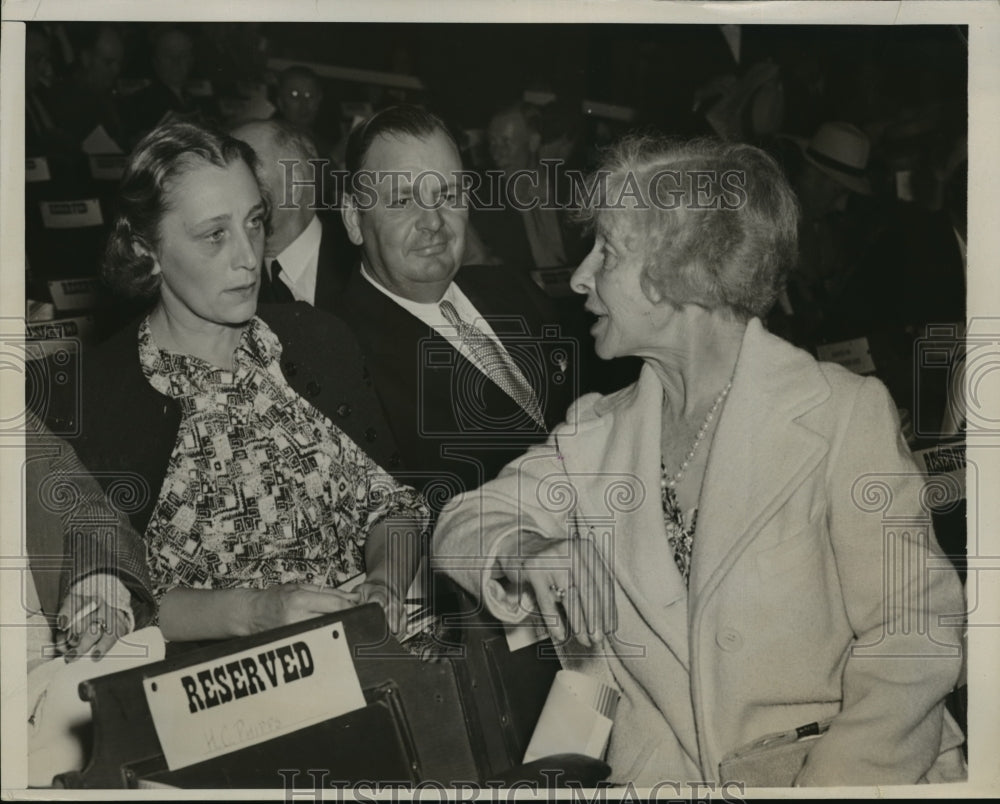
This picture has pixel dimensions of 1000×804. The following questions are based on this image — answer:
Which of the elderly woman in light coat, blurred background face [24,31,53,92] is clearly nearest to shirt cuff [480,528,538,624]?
the elderly woman in light coat

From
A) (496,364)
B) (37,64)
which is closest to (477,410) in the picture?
(496,364)

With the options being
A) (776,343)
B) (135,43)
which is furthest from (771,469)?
(135,43)

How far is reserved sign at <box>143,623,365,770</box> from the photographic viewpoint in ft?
7.48

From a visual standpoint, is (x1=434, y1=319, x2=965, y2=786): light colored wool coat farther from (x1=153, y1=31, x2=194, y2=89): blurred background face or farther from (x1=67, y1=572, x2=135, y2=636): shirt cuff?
(x1=153, y1=31, x2=194, y2=89): blurred background face

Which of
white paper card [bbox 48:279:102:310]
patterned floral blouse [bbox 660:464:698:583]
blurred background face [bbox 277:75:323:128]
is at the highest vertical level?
blurred background face [bbox 277:75:323:128]

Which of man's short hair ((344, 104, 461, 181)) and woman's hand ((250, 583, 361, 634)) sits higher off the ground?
man's short hair ((344, 104, 461, 181))

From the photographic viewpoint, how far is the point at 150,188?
2.32 metres

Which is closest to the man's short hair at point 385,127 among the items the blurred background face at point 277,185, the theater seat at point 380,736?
the blurred background face at point 277,185

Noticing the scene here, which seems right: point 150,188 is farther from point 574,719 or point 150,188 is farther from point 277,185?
point 574,719

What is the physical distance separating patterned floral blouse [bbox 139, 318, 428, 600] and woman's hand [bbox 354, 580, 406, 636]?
5 cm

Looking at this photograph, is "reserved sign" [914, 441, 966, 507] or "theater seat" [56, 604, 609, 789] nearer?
"theater seat" [56, 604, 609, 789]

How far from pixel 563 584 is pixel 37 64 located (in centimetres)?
164

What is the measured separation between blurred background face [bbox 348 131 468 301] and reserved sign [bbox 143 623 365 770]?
2.59 ft

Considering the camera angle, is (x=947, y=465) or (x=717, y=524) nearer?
(x=717, y=524)
